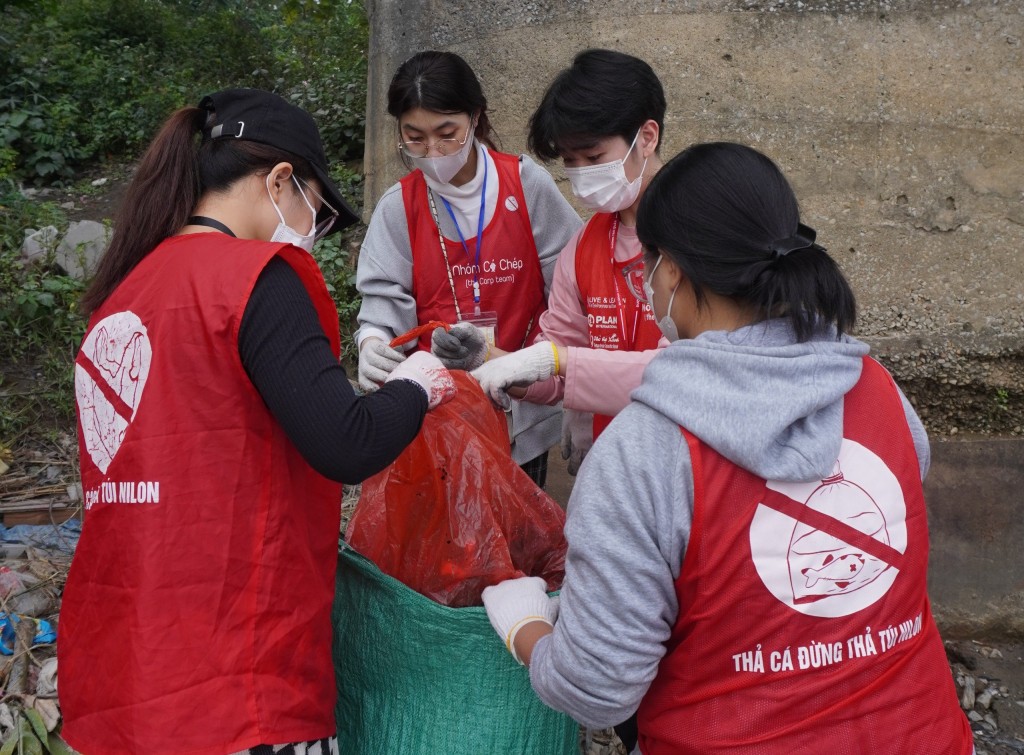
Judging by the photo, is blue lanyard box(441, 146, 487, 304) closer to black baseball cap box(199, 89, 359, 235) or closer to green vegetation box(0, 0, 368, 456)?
black baseball cap box(199, 89, 359, 235)

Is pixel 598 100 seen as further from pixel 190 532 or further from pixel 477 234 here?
pixel 190 532

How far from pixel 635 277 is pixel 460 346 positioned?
0.43 m

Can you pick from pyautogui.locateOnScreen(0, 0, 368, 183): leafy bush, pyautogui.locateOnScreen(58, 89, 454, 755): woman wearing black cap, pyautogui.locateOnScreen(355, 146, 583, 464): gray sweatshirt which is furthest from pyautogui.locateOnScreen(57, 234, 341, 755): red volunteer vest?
pyautogui.locateOnScreen(0, 0, 368, 183): leafy bush

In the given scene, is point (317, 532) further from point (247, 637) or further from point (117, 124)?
point (117, 124)

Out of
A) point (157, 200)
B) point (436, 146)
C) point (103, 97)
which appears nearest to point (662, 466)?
point (157, 200)

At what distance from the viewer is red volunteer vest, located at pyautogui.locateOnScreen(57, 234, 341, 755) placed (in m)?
1.34

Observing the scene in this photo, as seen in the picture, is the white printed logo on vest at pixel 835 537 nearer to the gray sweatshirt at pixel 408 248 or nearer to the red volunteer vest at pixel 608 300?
the red volunteer vest at pixel 608 300

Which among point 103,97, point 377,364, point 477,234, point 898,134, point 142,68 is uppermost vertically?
point 142,68

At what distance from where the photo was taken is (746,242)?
49.4 inches

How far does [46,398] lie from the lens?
4219 millimetres

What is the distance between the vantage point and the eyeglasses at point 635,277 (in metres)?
2.03

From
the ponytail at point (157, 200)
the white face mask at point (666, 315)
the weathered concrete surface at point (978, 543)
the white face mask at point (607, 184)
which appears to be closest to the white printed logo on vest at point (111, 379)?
the ponytail at point (157, 200)

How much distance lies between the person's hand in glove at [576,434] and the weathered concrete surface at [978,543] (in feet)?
4.65

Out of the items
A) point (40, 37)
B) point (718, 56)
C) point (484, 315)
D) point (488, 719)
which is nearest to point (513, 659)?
point (488, 719)
